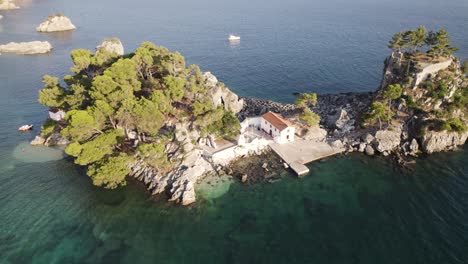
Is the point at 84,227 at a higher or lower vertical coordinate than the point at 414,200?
lower

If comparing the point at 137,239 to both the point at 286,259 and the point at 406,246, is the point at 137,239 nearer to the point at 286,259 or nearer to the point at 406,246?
the point at 286,259

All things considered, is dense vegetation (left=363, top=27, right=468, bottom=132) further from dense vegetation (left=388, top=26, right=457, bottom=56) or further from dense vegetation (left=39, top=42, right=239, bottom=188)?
dense vegetation (left=39, top=42, right=239, bottom=188)

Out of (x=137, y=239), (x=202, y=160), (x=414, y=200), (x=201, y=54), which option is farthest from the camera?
(x=201, y=54)

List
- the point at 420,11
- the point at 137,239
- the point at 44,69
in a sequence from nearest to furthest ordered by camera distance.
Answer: the point at 137,239
the point at 44,69
the point at 420,11

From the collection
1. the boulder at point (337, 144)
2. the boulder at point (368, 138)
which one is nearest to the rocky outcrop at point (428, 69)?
the boulder at point (368, 138)

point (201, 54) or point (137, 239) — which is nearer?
point (137, 239)

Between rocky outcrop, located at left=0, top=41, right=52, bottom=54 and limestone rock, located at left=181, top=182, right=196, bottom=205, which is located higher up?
rocky outcrop, located at left=0, top=41, right=52, bottom=54

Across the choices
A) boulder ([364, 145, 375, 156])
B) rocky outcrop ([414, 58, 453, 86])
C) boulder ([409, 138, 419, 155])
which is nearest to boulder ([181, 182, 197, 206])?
boulder ([364, 145, 375, 156])

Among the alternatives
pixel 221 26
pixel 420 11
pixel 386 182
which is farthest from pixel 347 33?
pixel 386 182
